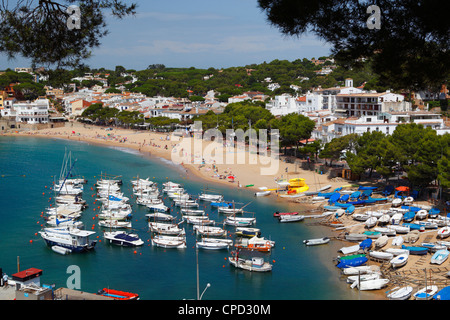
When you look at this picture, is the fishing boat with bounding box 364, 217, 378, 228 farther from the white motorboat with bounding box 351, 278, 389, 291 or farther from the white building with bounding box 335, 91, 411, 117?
the white building with bounding box 335, 91, 411, 117

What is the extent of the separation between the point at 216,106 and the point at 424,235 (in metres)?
58.1

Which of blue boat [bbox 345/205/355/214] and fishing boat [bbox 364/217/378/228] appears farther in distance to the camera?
blue boat [bbox 345/205/355/214]

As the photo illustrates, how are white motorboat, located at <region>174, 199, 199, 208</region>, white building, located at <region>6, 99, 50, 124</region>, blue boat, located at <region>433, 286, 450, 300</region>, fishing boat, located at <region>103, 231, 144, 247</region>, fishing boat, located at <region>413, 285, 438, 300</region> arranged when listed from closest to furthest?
blue boat, located at <region>433, 286, 450, 300</region>, fishing boat, located at <region>413, 285, 438, 300</region>, fishing boat, located at <region>103, 231, 144, 247</region>, white motorboat, located at <region>174, 199, 199, 208</region>, white building, located at <region>6, 99, 50, 124</region>

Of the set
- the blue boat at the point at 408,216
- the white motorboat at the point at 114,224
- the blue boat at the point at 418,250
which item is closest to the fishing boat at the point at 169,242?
the white motorboat at the point at 114,224

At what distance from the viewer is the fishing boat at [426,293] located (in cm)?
1636

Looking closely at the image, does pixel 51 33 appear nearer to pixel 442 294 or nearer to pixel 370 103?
pixel 442 294

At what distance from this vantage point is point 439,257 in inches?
775

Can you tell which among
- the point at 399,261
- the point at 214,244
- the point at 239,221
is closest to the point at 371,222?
the point at 399,261

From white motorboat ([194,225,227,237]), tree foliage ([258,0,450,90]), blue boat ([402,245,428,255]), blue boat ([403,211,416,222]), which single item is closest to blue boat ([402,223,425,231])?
blue boat ([403,211,416,222])

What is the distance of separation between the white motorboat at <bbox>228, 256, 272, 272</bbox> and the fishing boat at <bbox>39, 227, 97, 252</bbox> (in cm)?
725

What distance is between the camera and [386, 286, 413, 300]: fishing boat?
55.0 feet

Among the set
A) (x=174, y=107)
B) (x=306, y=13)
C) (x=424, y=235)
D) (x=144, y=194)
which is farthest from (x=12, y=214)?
(x=174, y=107)

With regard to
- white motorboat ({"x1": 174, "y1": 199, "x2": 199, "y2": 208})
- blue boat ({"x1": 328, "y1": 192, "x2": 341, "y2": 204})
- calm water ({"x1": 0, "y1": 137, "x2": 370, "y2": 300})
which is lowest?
calm water ({"x1": 0, "y1": 137, "x2": 370, "y2": 300})

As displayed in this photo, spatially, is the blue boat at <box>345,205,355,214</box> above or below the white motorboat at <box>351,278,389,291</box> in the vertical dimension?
above
